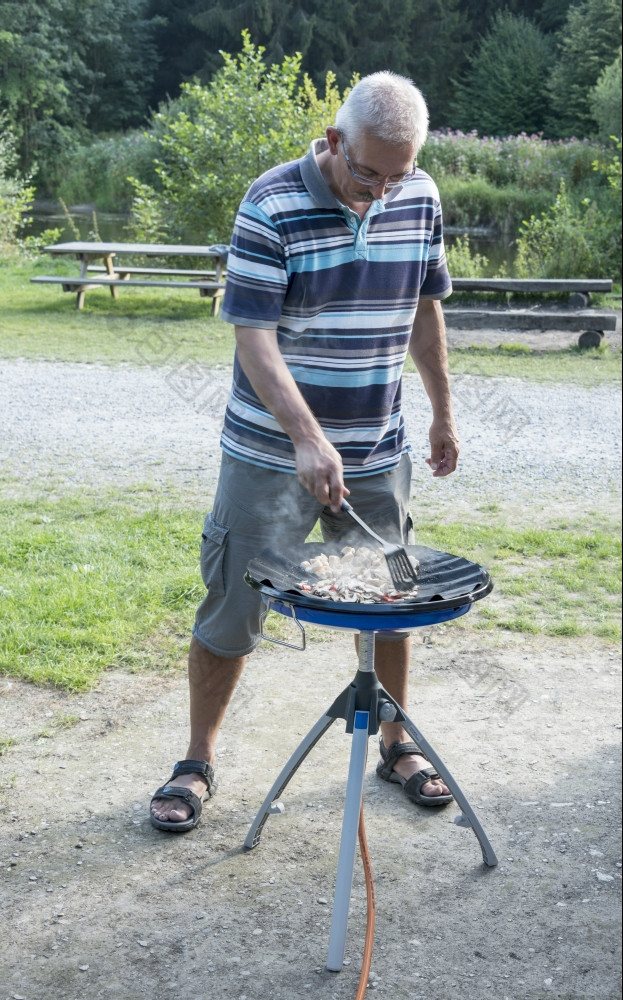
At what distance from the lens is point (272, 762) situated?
113 inches

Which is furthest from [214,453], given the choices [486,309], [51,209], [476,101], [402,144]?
[476,101]

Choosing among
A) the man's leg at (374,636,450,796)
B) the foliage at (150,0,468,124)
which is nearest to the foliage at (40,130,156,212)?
the foliage at (150,0,468,124)

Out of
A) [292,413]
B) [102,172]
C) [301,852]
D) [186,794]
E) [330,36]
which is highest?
[330,36]

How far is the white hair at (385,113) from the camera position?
2.06 meters

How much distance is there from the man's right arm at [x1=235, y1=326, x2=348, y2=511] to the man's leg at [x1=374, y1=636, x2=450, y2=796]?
79cm

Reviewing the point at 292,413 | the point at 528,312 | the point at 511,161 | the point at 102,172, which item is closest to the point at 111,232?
the point at 102,172

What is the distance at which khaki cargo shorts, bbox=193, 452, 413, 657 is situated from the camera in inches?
94.7

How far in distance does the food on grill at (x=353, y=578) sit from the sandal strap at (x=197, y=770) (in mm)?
732

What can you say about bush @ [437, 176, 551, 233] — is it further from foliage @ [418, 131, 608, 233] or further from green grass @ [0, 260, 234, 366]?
green grass @ [0, 260, 234, 366]

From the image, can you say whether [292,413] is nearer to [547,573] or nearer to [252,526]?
[252,526]

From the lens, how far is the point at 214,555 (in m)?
2.46

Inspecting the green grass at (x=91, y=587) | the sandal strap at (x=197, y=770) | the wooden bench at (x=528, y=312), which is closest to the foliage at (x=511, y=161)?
the wooden bench at (x=528, y=312)

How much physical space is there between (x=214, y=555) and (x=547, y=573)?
2.16 m

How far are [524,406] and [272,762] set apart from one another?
4680 millimetres
